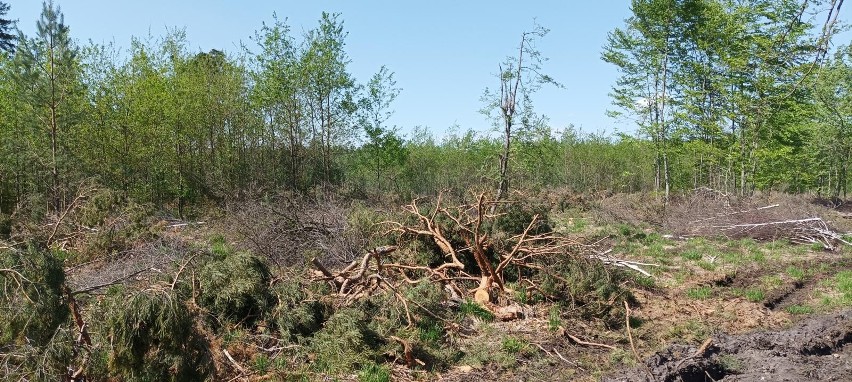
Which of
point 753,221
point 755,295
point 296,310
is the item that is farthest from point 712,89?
point 296,310

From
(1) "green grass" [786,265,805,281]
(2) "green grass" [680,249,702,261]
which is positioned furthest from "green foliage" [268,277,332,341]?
(1) "green grass" [786,265,805,281]

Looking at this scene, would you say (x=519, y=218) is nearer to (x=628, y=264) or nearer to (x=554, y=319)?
(x=628, y=264)

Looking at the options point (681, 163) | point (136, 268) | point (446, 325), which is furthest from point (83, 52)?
point (681, 163)

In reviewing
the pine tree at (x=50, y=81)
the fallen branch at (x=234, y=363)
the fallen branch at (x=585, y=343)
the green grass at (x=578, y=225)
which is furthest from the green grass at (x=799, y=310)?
the pine tree at (x=50, y=81)

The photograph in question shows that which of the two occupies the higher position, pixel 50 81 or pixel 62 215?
pixel 50 81

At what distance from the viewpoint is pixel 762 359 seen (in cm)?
599

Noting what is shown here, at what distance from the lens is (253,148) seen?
20703mm

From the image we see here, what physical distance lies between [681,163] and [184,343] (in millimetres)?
25943

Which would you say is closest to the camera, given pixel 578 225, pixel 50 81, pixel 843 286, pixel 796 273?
pixel 843 286

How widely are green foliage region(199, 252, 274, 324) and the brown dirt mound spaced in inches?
156

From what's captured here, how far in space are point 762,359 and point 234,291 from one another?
5.83 meters

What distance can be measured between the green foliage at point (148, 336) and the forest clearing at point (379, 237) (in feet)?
0.05

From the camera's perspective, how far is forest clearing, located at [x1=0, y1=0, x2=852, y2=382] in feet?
15.1

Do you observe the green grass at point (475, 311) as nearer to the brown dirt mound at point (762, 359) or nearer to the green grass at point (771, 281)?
the brown dirt mound at point (762, 359)
